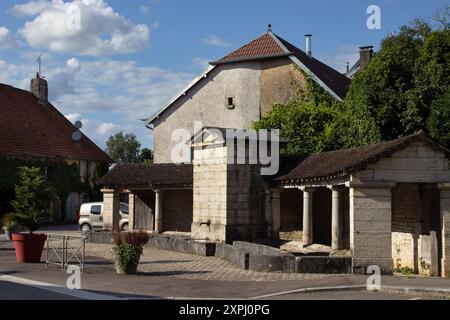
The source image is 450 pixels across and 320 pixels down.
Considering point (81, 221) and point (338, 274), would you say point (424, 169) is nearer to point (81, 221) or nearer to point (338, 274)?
point (338, 274)

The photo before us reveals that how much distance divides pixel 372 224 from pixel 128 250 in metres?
5.79

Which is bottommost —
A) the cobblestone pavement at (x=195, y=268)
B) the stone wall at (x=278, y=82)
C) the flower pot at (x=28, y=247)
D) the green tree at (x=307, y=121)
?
the cobblestone pavement at (x=195, y=268)

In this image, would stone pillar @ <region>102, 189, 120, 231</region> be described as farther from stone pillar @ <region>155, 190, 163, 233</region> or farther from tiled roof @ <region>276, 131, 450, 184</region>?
tiled roof @ <region>276, 131, 450, 184</region>

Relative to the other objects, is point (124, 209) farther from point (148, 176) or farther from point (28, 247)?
point (28, 247)

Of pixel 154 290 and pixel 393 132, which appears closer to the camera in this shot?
pixel 154 290

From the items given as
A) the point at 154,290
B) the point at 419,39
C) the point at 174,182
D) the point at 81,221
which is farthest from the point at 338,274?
the point at 81,221

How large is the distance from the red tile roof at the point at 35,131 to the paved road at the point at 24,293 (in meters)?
24.7

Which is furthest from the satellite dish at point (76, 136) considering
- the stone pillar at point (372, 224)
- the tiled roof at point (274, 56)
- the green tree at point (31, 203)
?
the stone pillar at point (372, 224)

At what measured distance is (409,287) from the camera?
36.8 ft

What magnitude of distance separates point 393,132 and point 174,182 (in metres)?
8.64

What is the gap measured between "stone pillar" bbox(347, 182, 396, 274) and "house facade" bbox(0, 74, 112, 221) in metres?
25.1

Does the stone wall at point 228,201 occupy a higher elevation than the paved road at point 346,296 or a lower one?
higher

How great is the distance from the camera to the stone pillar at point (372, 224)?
14.2 meters

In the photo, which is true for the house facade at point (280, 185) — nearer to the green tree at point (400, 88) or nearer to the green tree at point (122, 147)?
the green tree at point (400, 88)
